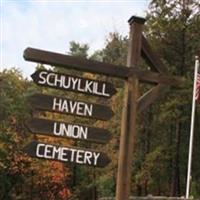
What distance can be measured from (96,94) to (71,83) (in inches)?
18.9

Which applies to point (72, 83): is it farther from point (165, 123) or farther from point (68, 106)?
point (165, 123)

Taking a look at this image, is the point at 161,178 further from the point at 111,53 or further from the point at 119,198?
the point at 119,198

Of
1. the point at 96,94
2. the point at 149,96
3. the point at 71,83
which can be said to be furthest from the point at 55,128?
the point at 149,96

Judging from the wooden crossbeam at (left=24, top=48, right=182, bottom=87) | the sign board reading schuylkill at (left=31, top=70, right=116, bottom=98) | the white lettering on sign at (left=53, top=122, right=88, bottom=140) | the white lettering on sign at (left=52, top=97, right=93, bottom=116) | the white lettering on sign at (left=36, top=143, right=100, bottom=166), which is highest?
the wooden crossbeam at (left=24, top=48, right=182, bottom=87)

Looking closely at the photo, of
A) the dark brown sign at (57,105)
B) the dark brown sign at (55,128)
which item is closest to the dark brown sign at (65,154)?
the dark brown sign at (55,128)

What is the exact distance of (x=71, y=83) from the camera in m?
9.70

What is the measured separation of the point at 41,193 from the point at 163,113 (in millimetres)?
14763

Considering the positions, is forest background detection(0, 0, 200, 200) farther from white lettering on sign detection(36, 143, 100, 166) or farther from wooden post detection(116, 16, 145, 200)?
white lettering on sign detection(36, 143, 100, 166)

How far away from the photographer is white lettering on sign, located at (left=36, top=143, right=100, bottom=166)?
30.9 feet

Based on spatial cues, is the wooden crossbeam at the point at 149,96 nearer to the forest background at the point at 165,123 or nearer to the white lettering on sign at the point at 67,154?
the white lettering on sign at the point at 67,154

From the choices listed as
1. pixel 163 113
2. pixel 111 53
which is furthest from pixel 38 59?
pixel 111 53

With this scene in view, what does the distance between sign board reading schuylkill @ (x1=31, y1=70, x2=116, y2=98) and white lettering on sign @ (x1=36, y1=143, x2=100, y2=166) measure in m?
0.94

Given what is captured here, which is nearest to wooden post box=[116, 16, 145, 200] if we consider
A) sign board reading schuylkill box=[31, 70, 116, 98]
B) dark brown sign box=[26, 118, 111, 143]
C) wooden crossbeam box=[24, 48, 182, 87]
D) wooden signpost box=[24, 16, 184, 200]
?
wooden signpost box=[24, 16, 184, 200]

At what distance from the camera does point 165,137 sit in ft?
109
